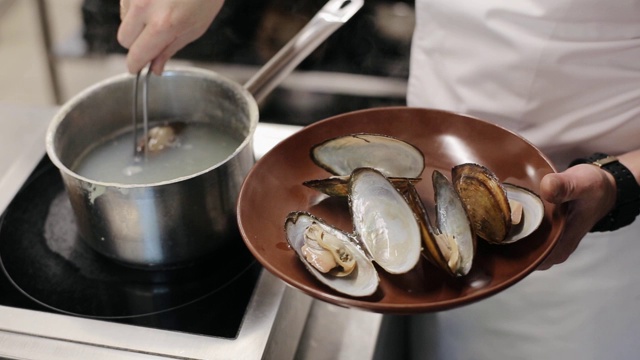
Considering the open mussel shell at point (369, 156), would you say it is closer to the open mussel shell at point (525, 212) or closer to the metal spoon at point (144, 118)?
the open mussel shell at point (525, 212)

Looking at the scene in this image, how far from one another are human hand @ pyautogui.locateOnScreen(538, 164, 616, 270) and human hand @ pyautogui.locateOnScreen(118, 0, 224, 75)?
41 centimetres

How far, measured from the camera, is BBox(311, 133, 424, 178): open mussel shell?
74cm

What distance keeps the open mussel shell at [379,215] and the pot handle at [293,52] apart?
206mm

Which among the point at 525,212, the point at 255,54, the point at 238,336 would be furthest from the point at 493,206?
the point at 255,54

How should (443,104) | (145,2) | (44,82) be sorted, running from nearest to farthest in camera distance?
1. (145,2)
2. (443,104)
3. (44,82)

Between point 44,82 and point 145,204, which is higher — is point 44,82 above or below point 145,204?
below

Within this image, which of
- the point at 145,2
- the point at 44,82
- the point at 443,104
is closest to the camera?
the point at 145,2

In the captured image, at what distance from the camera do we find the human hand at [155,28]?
80cm

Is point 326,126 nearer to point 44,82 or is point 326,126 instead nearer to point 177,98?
point 177,98

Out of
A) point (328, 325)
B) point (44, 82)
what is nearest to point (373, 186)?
point (328, 325)

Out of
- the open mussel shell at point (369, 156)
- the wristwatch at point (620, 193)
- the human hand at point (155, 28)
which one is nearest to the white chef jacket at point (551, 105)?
the wristwatch at point (620, 193)

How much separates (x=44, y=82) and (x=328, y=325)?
69cm

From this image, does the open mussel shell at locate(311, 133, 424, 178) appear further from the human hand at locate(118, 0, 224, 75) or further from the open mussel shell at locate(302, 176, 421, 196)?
the human hand at locate(118, 0, 224, 75)

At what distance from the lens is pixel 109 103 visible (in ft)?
2.83
